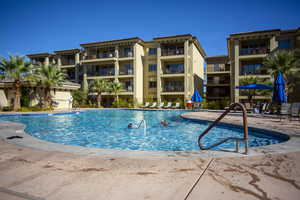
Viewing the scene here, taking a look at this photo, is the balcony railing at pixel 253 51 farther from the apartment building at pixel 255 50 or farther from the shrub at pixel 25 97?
the shrub at pixel 25 97

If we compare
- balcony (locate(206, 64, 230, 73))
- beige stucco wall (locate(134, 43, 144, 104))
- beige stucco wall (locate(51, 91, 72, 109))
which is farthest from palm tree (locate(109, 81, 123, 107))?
balcony (locate(206, 64, 230, 73))

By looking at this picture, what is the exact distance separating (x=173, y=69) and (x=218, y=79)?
847 centimetres

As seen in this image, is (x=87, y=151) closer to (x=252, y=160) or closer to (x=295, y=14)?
(x=252, y=160)

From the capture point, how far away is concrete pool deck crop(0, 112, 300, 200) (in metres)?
2.51

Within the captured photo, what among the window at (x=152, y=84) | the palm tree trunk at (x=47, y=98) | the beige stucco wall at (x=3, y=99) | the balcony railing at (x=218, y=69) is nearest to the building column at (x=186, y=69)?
the window at (x=152, y=84)

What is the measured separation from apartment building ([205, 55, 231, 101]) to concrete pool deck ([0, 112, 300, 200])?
97.7ft

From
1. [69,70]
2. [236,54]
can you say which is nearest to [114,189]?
[236,54]

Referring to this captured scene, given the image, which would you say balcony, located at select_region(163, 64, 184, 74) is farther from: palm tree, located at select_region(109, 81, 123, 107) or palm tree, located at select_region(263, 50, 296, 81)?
palm tree, located at select_region(263, 50, 296, 81)

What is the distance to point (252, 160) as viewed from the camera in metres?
3.89

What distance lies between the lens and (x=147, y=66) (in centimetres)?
3325

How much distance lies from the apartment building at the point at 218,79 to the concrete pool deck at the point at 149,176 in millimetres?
29777

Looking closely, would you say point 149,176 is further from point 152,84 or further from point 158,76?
point 152,84

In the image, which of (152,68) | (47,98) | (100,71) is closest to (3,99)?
(47,98)

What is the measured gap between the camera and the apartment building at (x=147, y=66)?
1156 inches
